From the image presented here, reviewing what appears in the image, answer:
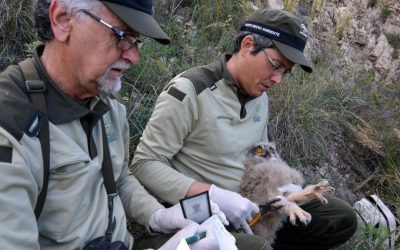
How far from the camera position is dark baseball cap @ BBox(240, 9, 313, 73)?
2518 millimetres

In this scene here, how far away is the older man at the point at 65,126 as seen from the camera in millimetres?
1415

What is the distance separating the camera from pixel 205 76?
8.43 ft

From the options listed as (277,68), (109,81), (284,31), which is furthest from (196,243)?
(284,31)

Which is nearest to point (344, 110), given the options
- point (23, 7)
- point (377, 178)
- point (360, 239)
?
point (377, 178)

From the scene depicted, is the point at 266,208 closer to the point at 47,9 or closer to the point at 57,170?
the point at 57,170

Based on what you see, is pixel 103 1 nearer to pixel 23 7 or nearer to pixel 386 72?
pixel 23 7

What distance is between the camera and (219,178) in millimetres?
2559

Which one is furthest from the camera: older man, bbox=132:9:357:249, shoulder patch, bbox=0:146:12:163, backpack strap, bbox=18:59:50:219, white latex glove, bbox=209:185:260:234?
older man, bbox=132:9:357:249

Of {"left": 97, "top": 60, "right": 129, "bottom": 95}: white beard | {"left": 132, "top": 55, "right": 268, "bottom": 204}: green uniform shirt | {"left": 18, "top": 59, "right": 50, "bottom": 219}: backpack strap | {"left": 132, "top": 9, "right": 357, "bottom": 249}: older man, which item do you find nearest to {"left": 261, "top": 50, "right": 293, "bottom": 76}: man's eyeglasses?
{"left": 132, "top": 9, "right": 357, "bottom": 249}: older man

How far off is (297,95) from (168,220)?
2547 mm

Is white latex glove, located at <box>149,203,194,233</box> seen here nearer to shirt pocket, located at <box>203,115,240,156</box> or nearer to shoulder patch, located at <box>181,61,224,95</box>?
shirt pocket, located at <box>203,115,240,156</box>

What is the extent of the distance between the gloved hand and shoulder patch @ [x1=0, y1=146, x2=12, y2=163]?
2.40 ft

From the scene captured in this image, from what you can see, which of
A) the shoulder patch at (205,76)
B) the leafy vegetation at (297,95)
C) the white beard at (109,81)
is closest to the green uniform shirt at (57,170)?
the white beard at (109,81)

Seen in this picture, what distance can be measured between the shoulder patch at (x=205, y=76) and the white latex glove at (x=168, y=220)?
0.70 meters
